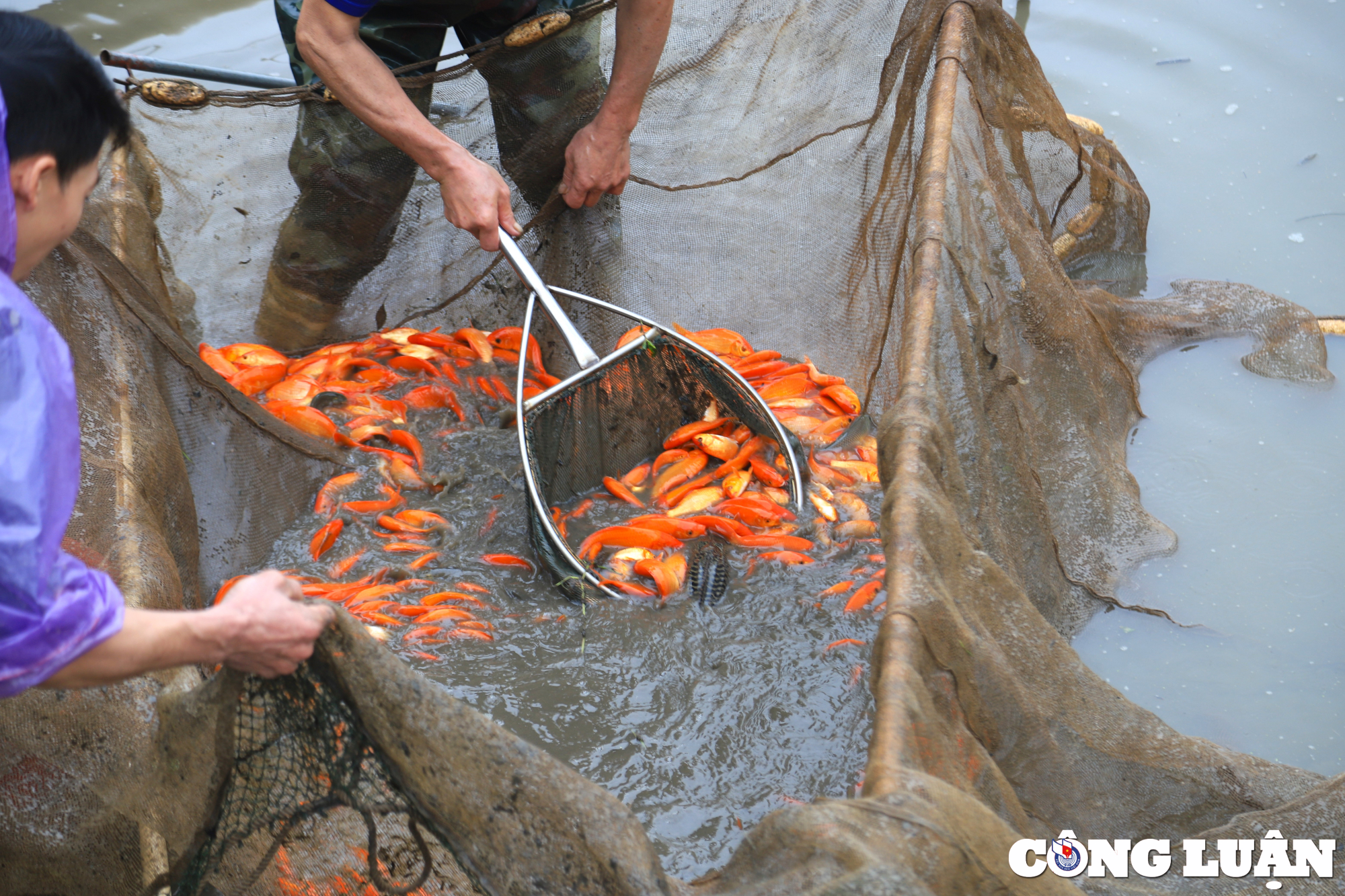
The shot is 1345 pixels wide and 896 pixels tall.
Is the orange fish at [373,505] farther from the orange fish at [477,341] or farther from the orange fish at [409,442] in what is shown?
the orange fish at [477,341]

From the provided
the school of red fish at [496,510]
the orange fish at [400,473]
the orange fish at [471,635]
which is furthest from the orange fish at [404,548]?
the orange fish at [471,635]

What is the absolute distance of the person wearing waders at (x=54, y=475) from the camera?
3.71 ft

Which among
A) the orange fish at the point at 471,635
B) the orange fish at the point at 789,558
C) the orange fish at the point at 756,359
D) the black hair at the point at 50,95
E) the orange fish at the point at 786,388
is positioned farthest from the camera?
the orange fish at the point at 756,359

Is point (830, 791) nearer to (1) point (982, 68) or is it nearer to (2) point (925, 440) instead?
(2) point (925, 440)

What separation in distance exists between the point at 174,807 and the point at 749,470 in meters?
1.85

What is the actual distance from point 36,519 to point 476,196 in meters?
1.83

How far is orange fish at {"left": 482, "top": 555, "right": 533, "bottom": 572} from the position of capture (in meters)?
2.74

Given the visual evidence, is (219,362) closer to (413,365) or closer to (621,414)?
(413,365)

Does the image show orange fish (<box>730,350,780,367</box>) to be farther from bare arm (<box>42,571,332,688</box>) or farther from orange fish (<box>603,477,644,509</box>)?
bare arm (<box>42,571,332,688</box>)

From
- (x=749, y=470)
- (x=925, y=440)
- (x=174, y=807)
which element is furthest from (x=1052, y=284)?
(x=174, y=807)

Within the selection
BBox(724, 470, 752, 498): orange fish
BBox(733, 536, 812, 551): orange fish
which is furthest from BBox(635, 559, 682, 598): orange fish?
BBox(724, 470, 752, 498): orange fish

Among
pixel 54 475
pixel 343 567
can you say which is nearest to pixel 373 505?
pixel 343 567

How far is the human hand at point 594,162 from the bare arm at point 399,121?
1.57 feet

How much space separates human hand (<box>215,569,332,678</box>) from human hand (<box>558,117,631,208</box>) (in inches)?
85.7
